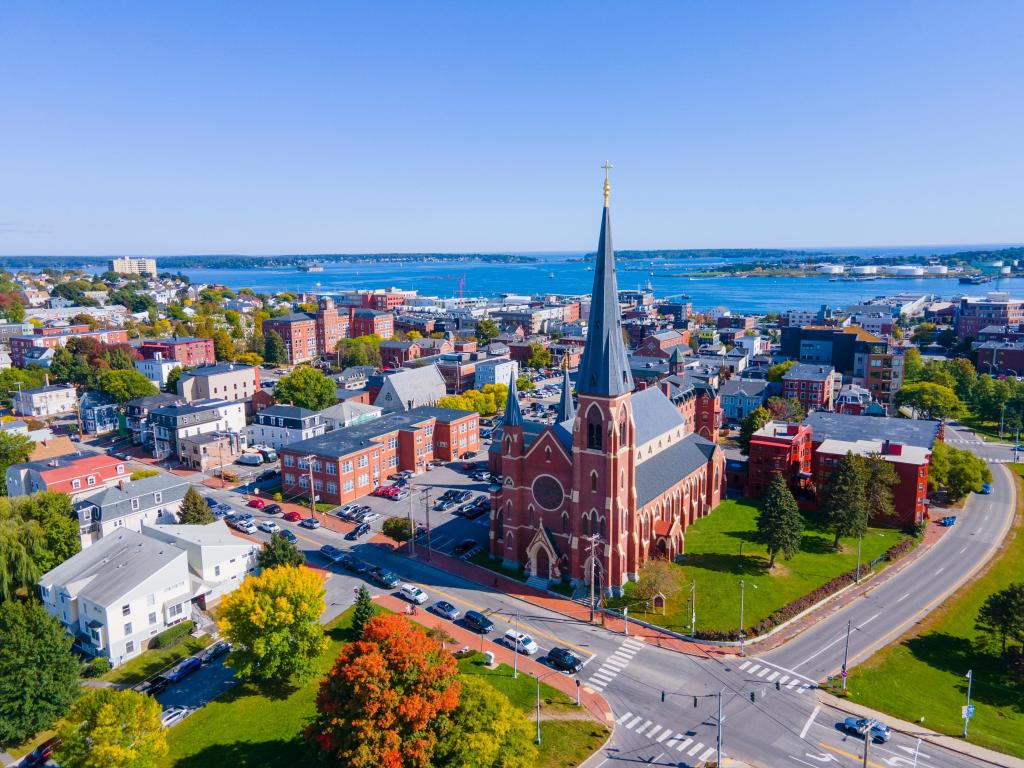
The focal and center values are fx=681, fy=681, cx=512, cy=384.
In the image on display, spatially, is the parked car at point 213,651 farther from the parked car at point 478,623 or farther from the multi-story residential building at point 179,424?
the multi-story residential building at point 179,424

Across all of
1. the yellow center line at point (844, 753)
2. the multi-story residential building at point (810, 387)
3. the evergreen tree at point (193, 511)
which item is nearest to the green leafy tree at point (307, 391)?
the evergreen tree at point (193, 511)

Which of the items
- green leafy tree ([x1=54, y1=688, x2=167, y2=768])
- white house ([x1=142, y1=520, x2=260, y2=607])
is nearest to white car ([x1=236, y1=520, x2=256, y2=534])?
white house ([x1=142, y1=520, x2=260, y2=607])

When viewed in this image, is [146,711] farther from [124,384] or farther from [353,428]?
[124,384]

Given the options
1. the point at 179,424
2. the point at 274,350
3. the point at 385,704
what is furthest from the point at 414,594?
the point at 274,350

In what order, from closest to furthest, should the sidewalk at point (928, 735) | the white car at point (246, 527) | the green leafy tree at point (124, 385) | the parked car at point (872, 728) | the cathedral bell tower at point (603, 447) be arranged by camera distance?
the sidewalk at point (928, 735), the parked car at point (872, 728), the cathedral bell tower at point (603, 447), the white car at point (246, 527), the green leafy tree at point (124, 385)

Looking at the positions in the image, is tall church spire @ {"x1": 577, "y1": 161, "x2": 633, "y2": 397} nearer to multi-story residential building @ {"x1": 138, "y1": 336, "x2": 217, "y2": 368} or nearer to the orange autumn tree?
the orange autumn tree

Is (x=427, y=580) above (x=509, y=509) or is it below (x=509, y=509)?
below

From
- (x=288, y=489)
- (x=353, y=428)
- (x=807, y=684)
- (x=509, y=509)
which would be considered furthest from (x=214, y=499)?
(x=807, y=684)
